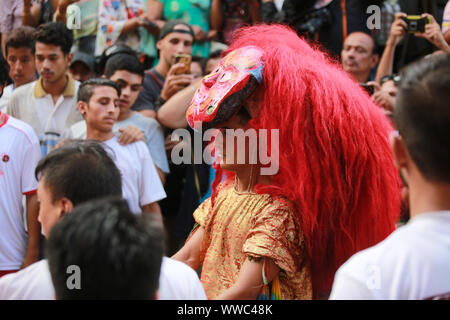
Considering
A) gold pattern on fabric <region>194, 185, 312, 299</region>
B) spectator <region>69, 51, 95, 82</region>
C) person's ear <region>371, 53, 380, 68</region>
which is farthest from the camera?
spectator <region>69, 51, 95, 82</region>

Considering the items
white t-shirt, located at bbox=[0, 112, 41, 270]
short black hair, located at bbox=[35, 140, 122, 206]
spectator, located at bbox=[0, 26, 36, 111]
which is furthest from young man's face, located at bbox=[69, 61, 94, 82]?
short black hair, located at bbox=[35, 140, 122, 206]

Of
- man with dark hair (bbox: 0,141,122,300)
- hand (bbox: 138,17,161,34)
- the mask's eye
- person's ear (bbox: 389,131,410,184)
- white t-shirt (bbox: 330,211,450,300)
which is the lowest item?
white t-shirt (bbox: 330,211,450,300)

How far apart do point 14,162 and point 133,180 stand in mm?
687

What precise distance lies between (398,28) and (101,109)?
2.00 meters

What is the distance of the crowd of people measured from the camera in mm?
1024

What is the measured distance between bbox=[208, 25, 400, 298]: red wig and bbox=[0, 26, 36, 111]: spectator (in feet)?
8.64

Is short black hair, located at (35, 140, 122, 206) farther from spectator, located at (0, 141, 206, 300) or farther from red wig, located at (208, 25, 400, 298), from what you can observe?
red wig, located at (208, 25, 400, 298)

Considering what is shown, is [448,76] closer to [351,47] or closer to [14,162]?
[14,162]

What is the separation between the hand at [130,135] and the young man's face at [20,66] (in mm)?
1211

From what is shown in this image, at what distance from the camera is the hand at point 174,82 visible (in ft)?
11.4

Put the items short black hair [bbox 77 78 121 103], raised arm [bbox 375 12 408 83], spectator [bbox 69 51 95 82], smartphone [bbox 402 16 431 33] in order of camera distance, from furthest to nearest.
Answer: spectator [bbox 69 51 95 82], raised arm [bbox 375 12 408 83], smartphone [bbox 402 16 431 33], short black hair [bbox 77 78 121 103]

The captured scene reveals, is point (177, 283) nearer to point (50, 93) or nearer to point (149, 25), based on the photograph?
point (50, 93)

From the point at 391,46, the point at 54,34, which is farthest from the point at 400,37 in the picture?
the point at 54,34

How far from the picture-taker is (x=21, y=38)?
12.3ft
